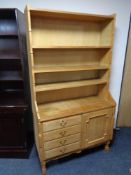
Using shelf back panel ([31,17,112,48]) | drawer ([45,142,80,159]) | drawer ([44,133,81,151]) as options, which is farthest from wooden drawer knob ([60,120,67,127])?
shelf back panel ([31,17,112,48])

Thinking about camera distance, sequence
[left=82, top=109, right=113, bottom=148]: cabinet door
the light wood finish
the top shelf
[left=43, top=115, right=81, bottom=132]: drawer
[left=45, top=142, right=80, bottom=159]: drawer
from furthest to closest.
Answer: the light wood finish < [left=82, top=109, right=113, bottom=148]: cabinet door < [left=45, top=142, right=80, bottom=159]: drawer < [left=43, top=115, right=81, bottom=132]: drawer < the top shelf

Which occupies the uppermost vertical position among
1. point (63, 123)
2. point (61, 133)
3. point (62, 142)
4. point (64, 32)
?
point (64, 32)

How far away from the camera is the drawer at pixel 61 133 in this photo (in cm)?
175

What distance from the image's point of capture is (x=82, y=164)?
80.0 inches

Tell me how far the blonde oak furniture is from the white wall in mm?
238

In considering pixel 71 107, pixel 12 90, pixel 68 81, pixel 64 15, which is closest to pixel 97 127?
pixel 71 107

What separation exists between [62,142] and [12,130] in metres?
0.68

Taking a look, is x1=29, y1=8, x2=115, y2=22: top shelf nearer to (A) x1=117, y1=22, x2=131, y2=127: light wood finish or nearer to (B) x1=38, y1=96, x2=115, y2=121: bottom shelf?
(A) x1=117, y1=22, x2=131, y2=127: light wood finish

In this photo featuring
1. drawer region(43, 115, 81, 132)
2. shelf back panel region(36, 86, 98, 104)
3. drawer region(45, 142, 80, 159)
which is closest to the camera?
drawer region(43, 115, 81, 132)

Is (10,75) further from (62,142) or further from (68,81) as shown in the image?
(62,142)

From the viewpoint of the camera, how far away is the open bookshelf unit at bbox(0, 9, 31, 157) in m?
1.87

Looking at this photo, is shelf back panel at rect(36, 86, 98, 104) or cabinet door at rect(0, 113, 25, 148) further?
shelf back panel at rect(36, 86, 98, 104)

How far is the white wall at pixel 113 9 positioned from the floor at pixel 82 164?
101 cm

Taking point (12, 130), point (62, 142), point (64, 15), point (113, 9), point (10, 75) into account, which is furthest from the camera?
point (113, 9)
